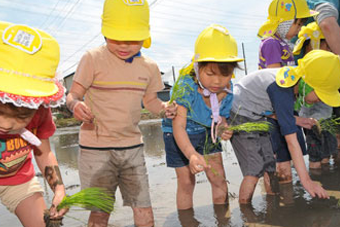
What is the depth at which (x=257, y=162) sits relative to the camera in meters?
3.02

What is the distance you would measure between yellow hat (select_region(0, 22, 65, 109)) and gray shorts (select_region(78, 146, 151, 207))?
898 millimetres

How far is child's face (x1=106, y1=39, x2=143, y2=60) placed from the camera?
8.29 feet

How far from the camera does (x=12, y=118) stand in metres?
1.79

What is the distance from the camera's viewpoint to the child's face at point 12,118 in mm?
1746

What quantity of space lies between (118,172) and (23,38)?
1.33 meters

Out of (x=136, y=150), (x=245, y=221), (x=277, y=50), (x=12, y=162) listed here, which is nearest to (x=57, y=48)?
(x=12, y=162)

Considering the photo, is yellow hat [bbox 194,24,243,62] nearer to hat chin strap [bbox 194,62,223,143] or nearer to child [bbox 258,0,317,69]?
hat chin strap [bbox 194,62,223,143]

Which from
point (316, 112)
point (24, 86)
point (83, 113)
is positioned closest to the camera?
point (24, 86)

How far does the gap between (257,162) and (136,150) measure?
108 centimetres

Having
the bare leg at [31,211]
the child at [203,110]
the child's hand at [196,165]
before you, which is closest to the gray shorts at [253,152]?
the child at [203,110]

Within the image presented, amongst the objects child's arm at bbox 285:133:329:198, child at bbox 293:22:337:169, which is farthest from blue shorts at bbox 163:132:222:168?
child at bbox 293:22:337:169

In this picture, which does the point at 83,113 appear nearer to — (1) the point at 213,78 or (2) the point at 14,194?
(2) the point at 14,194

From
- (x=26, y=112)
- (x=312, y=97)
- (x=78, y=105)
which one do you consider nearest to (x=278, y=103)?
(x=312, y=97)

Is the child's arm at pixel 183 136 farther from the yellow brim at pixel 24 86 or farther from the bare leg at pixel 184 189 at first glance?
the yellow brim at pixel 24 86
